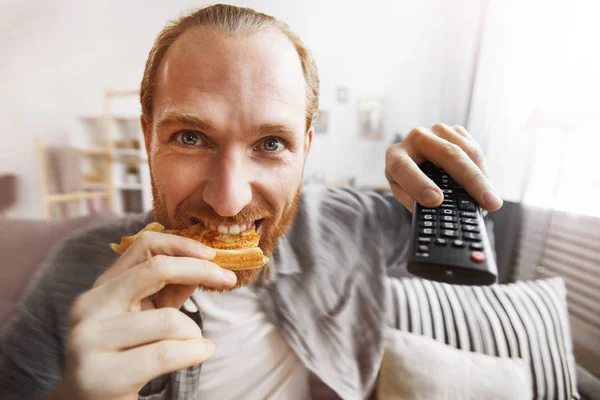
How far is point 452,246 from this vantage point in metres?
0.39

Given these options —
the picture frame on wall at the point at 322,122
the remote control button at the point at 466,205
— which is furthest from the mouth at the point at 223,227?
the remote control button at the point at 466,205

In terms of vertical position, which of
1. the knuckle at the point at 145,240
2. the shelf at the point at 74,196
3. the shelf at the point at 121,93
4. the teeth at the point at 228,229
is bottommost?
the teeth at the point at 228,229

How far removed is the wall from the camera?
407 millimetres

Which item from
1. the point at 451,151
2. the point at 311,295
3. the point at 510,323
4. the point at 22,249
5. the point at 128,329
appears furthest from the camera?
the point at 510,323

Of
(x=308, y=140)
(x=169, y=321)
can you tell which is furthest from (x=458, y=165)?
(x=169, y=321)

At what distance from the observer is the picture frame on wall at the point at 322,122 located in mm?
533

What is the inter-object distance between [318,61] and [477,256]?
38cm

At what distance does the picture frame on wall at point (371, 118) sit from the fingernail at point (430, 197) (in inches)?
6.4

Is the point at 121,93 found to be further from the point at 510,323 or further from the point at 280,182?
the point at 510,323

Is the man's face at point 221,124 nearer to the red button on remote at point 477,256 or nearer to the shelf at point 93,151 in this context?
the shelf at point 93,151

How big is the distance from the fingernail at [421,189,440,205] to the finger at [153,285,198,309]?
0.35 meters

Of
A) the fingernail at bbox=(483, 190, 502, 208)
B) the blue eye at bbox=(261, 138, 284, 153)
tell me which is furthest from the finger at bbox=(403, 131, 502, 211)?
the blue eye at bbox=(261, 138, 284, 153)

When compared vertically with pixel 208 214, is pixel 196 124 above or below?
above

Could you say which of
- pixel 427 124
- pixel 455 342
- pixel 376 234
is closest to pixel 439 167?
pixel 427 124
